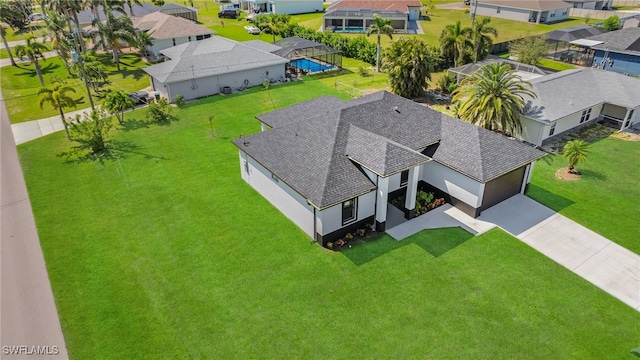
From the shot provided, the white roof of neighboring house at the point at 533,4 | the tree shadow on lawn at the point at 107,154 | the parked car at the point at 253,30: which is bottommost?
the tree shadow on lawn at the point at 107,154

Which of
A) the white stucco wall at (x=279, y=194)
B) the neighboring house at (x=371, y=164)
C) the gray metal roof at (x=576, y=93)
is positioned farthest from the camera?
the gray metal roof at (x=576, y=93)

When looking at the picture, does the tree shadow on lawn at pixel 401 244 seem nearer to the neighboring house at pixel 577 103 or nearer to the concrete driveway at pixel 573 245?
the concrete driveway at pixel 573 245

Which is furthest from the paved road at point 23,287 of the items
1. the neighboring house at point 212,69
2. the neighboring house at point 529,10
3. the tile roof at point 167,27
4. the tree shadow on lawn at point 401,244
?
the neighboring house at point 529,10

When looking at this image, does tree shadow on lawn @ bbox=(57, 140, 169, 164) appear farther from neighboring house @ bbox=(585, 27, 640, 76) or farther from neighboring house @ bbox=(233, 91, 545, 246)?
neighboring house @ bbox=(585, 27, 640, 76)

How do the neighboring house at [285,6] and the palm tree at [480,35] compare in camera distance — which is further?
the neighboring house at [285,6]

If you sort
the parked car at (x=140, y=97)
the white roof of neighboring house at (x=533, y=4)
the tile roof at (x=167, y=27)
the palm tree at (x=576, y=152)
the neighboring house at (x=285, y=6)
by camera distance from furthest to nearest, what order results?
1. the neighboring house at (x=285, y=6)
2. the white roof of neighboring house at (x=533, y=4)
3. the tile roof at (x=167, y=27)
4. the parked car at (x=140, y=97)
5. the palm tree at (x=576, y=152)

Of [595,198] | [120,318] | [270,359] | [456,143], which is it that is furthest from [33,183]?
[595,198]

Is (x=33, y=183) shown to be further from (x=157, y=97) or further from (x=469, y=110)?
(x=469, y=110)
